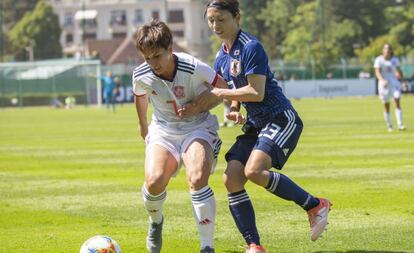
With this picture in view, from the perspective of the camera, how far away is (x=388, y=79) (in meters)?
27.9

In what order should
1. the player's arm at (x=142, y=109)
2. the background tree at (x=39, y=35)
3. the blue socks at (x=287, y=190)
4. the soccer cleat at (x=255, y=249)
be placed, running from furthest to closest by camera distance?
the background tree at (x=39, y=35) → the player's arm at (x=142, y=109) → the blue socks at (x=287, y=190) → the soccer cleat at (x=255, y=249)

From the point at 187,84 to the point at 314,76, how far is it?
67.0 m

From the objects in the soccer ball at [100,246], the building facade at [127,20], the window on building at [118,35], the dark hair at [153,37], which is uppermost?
the dark hair at [153,37]

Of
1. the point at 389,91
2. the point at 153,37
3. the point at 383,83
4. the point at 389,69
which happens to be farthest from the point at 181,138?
the point at 389,69

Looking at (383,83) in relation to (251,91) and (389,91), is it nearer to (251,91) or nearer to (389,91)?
(389,91)

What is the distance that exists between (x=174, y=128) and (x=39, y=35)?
380ft

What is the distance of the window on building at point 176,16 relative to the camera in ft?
481

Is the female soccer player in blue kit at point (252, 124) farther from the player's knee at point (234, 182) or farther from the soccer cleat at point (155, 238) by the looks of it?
the soccer cleat at point (155, 238)

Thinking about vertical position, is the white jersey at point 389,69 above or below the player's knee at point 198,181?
below

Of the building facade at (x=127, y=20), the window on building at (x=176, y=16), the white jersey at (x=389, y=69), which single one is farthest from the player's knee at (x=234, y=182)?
the window on building at (x=176, y=16)

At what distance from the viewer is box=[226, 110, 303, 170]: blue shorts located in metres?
9.15

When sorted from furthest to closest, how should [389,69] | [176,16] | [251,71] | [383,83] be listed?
[176,16], [389,69], [383,83], [251,71]

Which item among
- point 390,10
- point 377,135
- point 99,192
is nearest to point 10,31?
point 390,10

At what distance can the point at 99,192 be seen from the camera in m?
14.5
